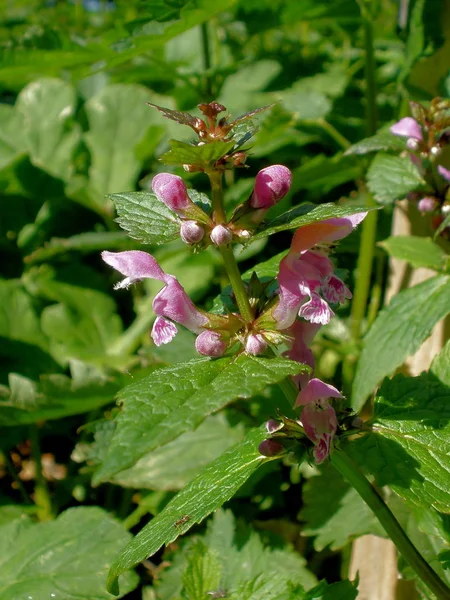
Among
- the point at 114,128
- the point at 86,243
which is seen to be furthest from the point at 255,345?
the point at 114,128

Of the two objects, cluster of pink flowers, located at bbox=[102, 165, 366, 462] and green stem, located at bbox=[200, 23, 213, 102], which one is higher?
cluster of pink flowers, located at bbox=[102, 165, 366, 462]

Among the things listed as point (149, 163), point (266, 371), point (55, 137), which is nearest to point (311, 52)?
point (149, 163)

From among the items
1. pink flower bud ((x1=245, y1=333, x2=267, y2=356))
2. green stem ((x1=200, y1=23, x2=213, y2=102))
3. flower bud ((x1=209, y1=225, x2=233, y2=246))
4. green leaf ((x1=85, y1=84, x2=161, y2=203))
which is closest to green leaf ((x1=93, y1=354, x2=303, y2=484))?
pink flower bud ((x1=245, y1=333, x2=267, y2=356))

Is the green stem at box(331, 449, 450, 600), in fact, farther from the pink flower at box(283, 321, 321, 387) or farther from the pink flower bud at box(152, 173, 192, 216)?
the pink flower bud at box(152, 173, 192, 216)

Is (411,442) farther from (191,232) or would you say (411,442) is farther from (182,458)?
(182,458)

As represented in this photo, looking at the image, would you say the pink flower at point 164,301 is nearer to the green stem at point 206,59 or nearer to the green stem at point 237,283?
the green stem at point 237,283
